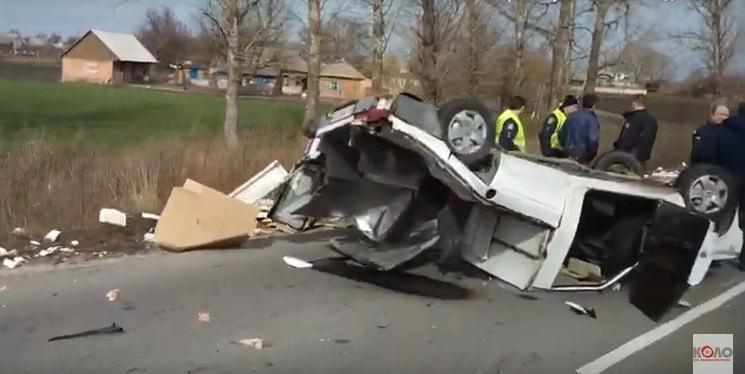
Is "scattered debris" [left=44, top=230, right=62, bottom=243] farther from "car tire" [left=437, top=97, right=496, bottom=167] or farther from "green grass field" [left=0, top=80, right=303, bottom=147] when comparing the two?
"green grass field" [left=0, top=80, right=303, bottom=147]

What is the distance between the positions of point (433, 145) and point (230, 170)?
19.2 ft

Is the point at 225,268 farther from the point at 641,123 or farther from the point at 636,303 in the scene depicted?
the point at 641,123

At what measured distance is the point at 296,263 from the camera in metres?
8.00

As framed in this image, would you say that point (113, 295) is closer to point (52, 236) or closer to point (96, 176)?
point (52, 236)

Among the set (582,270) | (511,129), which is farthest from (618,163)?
(511,129)

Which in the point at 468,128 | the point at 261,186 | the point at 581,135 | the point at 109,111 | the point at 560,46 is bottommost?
the point at 109,111

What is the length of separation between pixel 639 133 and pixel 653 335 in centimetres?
577

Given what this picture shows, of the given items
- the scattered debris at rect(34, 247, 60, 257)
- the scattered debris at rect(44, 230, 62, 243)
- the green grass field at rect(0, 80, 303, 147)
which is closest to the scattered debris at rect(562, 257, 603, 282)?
the scattered debris at rect(34, 247, 60, 257)

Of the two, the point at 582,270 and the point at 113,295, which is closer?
the point at 113,295

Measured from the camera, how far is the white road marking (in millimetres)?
5469

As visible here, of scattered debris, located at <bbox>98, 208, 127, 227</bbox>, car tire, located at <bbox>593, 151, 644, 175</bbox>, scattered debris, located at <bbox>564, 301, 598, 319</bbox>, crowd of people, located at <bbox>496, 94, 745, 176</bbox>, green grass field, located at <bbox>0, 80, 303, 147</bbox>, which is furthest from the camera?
green grass field, located at <bbox>0, 80, 303, 147</bbox>

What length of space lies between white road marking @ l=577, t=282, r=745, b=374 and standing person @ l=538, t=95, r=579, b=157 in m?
4.57

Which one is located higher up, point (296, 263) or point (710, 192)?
point (710, 192)

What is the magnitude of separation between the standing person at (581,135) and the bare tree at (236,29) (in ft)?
23.1
